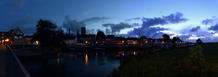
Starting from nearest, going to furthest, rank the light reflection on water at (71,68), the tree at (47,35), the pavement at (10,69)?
the pavement at (10,69) → the light reflection on water at (71,68) → the tree at (47,35)

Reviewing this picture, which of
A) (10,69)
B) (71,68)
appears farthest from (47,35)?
(10,69)

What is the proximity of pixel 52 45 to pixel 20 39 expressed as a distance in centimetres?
4883

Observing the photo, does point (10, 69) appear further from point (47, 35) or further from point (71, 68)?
point (47, 35)

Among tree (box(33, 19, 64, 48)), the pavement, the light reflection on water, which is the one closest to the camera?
the pavement

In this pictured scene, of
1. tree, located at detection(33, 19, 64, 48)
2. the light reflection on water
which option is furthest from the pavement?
tree, located at detection(33, 19, 64, 48)

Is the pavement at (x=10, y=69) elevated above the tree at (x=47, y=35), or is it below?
below

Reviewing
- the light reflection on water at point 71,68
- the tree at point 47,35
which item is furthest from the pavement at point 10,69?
the tree at point 47,35

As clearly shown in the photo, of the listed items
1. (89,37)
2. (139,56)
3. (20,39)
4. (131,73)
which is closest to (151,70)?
(131,73)

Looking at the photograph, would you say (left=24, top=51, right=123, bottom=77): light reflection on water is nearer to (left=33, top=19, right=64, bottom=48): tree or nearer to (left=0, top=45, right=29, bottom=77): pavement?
(left=0, top=45, right=29, bottom=77): pavement

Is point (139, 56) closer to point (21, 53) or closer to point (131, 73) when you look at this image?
point (131, 73)

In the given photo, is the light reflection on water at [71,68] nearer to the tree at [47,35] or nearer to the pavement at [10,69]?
the pavement at [10,69]

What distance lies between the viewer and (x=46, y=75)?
33094 millimetres

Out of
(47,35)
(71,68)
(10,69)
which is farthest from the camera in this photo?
(47,35)

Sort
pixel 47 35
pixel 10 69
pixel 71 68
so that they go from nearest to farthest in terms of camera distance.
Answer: pixel 10 69
pixel 71 68
pixel 47 35
